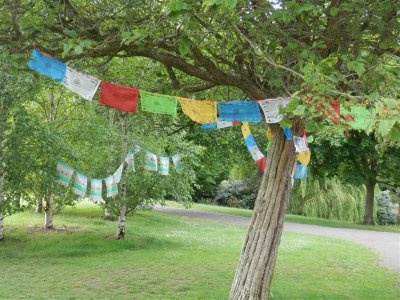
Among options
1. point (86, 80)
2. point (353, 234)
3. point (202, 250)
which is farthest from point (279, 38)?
point (353, 234)

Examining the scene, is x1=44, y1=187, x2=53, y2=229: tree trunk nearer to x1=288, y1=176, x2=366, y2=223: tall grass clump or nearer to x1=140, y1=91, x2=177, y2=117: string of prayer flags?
x1=140, y1=91, x2=177, y2=117: string of prayer flags

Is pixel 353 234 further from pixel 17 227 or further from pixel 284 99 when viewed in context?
pixel 284 99

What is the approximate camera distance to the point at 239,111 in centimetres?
695

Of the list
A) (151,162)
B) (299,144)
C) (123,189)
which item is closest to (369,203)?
(123,189)

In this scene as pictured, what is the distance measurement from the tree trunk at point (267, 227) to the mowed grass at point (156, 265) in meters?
1.56

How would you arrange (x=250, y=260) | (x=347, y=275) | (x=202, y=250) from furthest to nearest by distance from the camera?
(x=202, y=250)
(x=347, y=275)
(x=250, y=260)

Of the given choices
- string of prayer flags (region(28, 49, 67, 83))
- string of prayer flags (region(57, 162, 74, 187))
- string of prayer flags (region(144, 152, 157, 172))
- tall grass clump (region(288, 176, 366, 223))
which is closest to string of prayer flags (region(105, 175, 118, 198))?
string of prayer flags (region(57, 162, 74, 187))

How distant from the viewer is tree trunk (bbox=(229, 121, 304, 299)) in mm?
6926

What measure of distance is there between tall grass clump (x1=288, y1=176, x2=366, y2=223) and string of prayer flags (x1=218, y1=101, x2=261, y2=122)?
21.5m

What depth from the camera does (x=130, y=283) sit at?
944cm

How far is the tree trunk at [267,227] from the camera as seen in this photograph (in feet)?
22.7

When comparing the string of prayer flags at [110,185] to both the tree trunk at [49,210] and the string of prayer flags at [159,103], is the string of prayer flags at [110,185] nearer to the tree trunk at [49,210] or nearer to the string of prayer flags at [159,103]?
the tree trunk at [49,210]

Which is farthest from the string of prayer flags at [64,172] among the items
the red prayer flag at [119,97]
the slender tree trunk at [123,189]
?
the red prayer flag at [119,97]

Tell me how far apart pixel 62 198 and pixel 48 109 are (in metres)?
3.39
